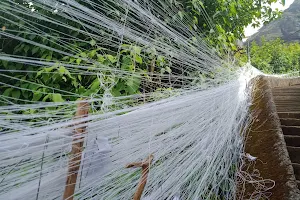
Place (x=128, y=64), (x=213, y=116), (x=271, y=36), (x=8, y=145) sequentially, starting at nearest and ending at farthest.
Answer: (x=8, y=145), (x=213, y=116), (x=128, y=64), (x=271, y=36)

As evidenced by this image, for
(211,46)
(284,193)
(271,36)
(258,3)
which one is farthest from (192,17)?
(271,36)

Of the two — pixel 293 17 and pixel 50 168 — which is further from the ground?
pixel 293 17

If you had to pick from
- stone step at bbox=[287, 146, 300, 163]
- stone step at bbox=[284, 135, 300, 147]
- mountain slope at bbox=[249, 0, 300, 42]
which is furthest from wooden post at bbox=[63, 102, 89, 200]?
mountain slope at bbox=[249, 0, 300, 42]

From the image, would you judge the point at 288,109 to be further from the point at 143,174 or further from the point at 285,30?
the point at 285,30

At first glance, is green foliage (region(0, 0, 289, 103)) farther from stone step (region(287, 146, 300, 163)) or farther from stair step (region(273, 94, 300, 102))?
stone step (region(287, 146, 300, 163))

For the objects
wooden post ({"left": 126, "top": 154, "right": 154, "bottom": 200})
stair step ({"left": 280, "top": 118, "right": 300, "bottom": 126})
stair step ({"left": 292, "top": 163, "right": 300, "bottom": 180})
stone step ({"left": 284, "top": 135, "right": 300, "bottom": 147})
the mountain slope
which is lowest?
stair step ({"left": 292, "top": 163, "right": 300, "bottom": 180})

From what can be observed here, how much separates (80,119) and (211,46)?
245 centimetres

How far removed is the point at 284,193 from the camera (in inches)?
59.6

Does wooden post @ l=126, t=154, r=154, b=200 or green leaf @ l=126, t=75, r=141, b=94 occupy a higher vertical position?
green leaf @ l=126, t=75, r=141, b=94

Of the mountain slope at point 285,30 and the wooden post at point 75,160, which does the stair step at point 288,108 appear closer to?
the wooden post at point 75,160

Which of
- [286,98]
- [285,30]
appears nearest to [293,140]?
[286,98]

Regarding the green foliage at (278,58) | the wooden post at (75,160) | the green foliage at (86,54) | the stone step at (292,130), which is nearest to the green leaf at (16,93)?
the green foliage at (86,54)

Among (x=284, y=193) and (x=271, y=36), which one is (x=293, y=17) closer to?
(x=271, y=36)

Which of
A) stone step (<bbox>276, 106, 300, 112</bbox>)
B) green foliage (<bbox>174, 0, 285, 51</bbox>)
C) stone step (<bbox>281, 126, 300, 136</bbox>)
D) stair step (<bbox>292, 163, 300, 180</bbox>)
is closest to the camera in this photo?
stair step (<bbox>292, 163, 300, 180</bbox>)
